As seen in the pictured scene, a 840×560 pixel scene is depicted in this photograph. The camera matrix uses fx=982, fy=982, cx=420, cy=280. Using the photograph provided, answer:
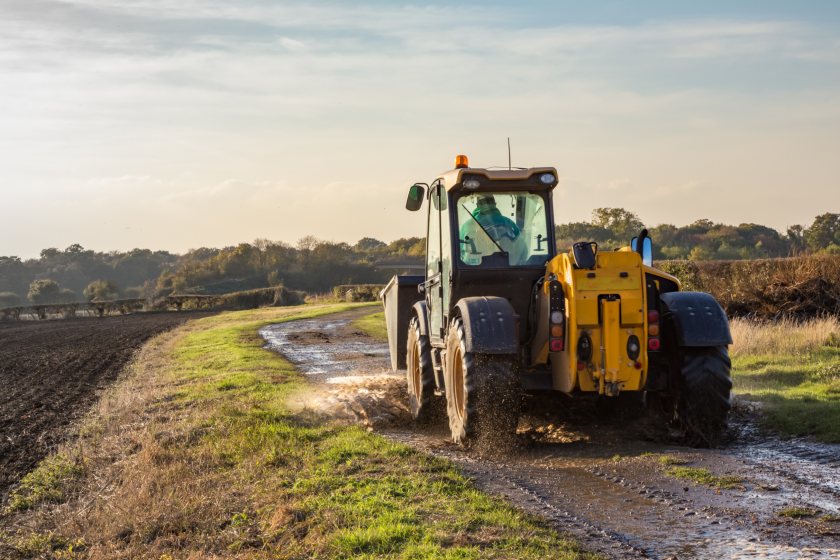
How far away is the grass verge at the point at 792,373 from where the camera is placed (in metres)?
10.7

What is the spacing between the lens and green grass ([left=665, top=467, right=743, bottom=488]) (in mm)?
8021

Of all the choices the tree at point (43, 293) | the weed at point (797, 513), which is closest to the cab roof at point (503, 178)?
the weed at point (797, 513)

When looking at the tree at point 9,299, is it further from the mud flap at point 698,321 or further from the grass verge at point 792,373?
the mud flap at point 698,321

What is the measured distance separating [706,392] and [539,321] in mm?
1815

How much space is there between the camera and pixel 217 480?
9719 millimetres

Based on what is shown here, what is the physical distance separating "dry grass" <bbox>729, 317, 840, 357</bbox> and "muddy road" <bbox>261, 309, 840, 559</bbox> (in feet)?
21.4

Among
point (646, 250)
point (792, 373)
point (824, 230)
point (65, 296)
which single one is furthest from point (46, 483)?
point (65, 296)

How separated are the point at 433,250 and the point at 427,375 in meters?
1.52

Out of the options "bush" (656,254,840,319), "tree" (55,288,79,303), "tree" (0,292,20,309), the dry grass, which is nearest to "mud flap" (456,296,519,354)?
the dry grass

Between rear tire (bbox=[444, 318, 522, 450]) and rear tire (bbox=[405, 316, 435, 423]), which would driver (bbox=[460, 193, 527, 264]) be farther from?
rear tire (bbox=[405, 316, 435, 423])

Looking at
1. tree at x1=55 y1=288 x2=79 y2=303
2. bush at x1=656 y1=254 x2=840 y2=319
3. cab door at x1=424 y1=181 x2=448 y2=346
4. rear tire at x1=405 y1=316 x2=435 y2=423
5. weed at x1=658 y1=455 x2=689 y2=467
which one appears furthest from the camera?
tree at x1=55 y1=288 x2=79 y2=303

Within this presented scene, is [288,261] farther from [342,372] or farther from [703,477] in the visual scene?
[703,477]

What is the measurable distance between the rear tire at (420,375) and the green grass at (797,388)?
153 inches

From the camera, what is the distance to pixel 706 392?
9.88 meters
